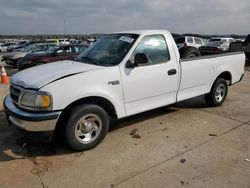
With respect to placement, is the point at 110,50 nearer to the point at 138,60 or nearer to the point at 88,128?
the point at 138,60

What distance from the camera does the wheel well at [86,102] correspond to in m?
4.01

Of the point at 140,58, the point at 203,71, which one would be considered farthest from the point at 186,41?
the point at 140,58

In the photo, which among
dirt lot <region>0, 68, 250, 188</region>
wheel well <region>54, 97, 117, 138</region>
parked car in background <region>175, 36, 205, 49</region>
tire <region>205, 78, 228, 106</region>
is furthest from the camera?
parked car in background <region>175, 36, 205, 49</region>

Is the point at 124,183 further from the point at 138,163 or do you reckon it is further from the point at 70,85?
the point at 70,85

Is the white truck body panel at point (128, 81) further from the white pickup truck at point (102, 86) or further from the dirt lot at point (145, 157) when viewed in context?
the dirt lot at point (145, 157)

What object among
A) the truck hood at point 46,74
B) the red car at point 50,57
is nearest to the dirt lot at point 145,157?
the truck hood at point 46,74

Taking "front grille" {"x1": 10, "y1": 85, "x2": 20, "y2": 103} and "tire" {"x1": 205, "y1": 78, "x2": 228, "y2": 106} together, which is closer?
"front grille" {"x1": 10, "y1": 85, "x2": 20, "y2": 103}

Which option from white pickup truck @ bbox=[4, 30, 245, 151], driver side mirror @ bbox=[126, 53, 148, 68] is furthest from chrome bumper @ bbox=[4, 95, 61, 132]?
driver side mirror @ bbox=[126, 53, 148, 68]

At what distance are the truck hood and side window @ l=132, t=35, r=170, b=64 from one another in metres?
1.00

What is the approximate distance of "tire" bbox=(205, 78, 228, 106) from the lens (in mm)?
6312

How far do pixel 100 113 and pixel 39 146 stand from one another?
117 centimetres

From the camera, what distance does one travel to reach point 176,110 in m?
6.30

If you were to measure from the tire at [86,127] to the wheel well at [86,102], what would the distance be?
0.30 ft

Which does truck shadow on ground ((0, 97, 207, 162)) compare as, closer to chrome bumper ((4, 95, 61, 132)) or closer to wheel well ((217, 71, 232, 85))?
chrome bumper ((4, 95, 61, 132))
